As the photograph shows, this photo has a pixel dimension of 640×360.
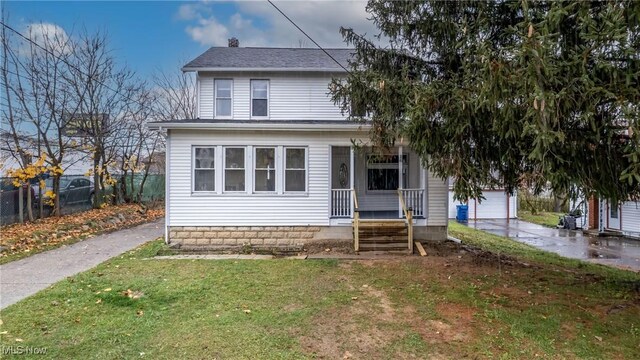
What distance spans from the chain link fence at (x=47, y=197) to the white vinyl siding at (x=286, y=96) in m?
6.63

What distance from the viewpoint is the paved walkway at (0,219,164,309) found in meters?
6.01

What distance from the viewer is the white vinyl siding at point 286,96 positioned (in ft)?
38.8

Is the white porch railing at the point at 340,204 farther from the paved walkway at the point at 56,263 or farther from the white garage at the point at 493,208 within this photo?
the white garage at the point at 493,208

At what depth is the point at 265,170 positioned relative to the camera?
10.1m

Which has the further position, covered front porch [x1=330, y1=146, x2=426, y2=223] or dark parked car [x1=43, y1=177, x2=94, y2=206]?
dark parked car [x1=43, y1=177, x2=94, y2=206]

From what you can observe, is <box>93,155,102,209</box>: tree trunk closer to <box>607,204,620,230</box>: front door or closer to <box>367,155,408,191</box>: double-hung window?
<box>367,155,408,191</box>: double-hung window

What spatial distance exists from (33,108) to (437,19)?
14.8 meters

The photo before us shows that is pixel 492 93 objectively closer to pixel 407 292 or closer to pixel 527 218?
pixel 407 292

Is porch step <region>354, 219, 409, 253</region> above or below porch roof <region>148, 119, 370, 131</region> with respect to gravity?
below

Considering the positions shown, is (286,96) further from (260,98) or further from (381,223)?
(381,223)

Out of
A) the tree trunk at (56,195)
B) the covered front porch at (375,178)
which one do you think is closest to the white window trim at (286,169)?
the covered front porch at (375,178)

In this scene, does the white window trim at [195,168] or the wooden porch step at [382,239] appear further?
the white window trim at [195,168]

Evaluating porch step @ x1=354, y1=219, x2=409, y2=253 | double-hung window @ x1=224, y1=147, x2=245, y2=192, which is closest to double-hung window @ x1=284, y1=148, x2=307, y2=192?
double-hung window @ x1=224, y1=147, x2=245, y2=192

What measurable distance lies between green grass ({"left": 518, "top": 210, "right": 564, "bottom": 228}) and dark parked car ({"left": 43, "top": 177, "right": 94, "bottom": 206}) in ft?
71.6
